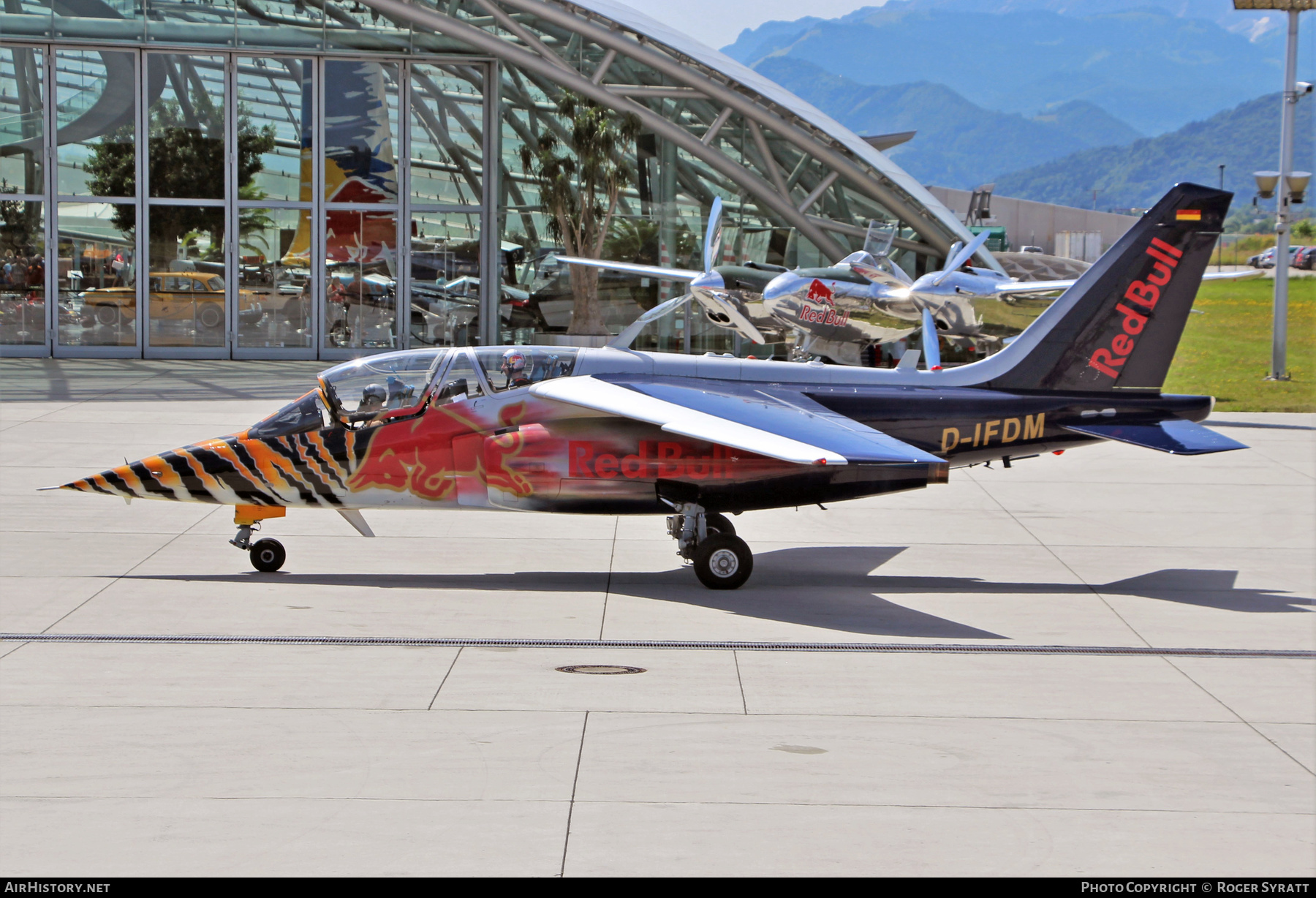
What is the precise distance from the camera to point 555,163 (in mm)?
32250

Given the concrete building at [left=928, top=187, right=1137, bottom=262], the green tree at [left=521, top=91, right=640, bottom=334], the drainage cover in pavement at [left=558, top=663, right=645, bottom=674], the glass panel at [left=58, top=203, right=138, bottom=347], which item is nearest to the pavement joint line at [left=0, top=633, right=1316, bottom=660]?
the drainage cover in pavement at [left=558, top=663, right=645, bottom=674]

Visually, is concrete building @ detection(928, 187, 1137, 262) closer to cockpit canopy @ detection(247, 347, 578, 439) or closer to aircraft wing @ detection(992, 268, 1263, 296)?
aircraft wing @ detection(992, 268, 1263, 296)

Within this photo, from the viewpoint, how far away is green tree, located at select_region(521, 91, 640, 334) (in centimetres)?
3172

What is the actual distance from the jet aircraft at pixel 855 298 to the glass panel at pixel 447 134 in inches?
384

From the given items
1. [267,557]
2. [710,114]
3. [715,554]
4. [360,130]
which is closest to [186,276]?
[360,130]

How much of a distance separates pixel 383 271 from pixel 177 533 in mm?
21570

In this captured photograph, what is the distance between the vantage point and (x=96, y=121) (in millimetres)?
31453

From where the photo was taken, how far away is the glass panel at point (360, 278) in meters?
32.7

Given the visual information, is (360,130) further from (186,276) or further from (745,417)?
(745,417)

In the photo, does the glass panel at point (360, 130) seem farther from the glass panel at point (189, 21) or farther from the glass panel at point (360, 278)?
the glass panel at point (189, 21)

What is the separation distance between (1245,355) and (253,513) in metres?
33.1

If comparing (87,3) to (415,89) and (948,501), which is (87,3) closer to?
(415,89)

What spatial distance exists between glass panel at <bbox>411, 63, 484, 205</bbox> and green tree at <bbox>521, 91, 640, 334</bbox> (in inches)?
60.6

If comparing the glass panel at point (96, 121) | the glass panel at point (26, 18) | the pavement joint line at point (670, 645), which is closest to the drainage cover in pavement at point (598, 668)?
the pavement joint line at point (670, 645)
